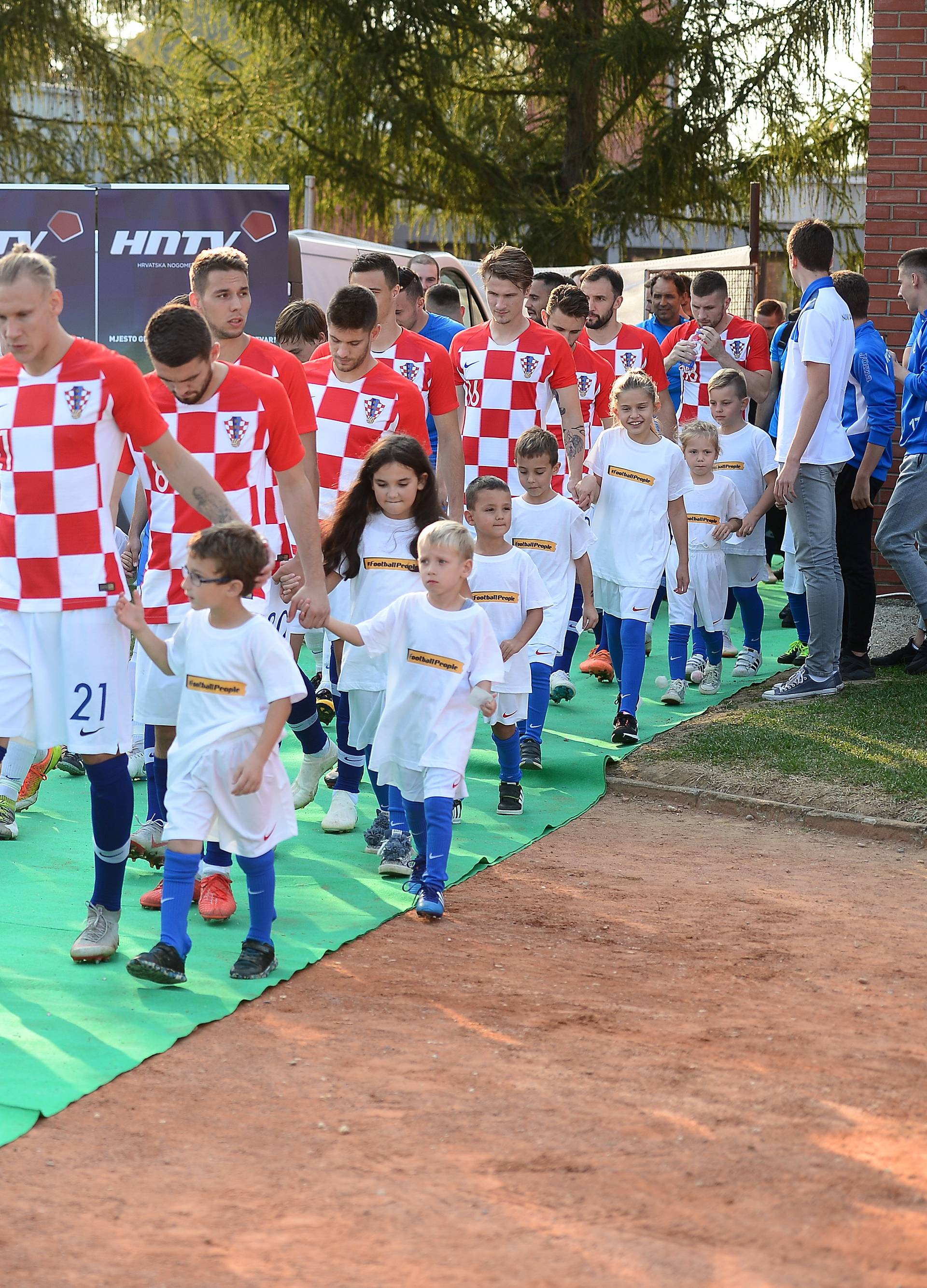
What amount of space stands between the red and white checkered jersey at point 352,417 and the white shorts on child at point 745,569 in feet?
11.0

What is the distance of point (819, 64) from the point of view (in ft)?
70.1

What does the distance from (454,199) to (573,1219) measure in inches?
824

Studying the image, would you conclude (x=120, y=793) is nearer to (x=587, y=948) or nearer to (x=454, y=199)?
(x=587, y=948)

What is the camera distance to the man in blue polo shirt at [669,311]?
1057 cm

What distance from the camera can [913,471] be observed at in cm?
839

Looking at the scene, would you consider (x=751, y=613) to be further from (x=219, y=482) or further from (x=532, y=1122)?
(x=532, y=1122)

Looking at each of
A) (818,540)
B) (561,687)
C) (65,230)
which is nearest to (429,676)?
(561,687)

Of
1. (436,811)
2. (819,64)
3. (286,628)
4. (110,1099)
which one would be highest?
(819,64)

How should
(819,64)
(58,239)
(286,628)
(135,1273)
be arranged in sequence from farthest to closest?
1. (819,64)
2. (58,239)
3. (286,628)
4. (135,1273)

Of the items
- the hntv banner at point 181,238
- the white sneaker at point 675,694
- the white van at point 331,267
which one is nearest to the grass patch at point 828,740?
the white sneaker at point 675,694

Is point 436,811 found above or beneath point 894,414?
beneath

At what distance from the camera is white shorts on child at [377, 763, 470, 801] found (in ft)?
16.7

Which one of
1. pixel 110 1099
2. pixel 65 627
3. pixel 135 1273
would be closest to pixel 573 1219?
pixel 135 1273

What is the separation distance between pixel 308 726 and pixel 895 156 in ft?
21.5
